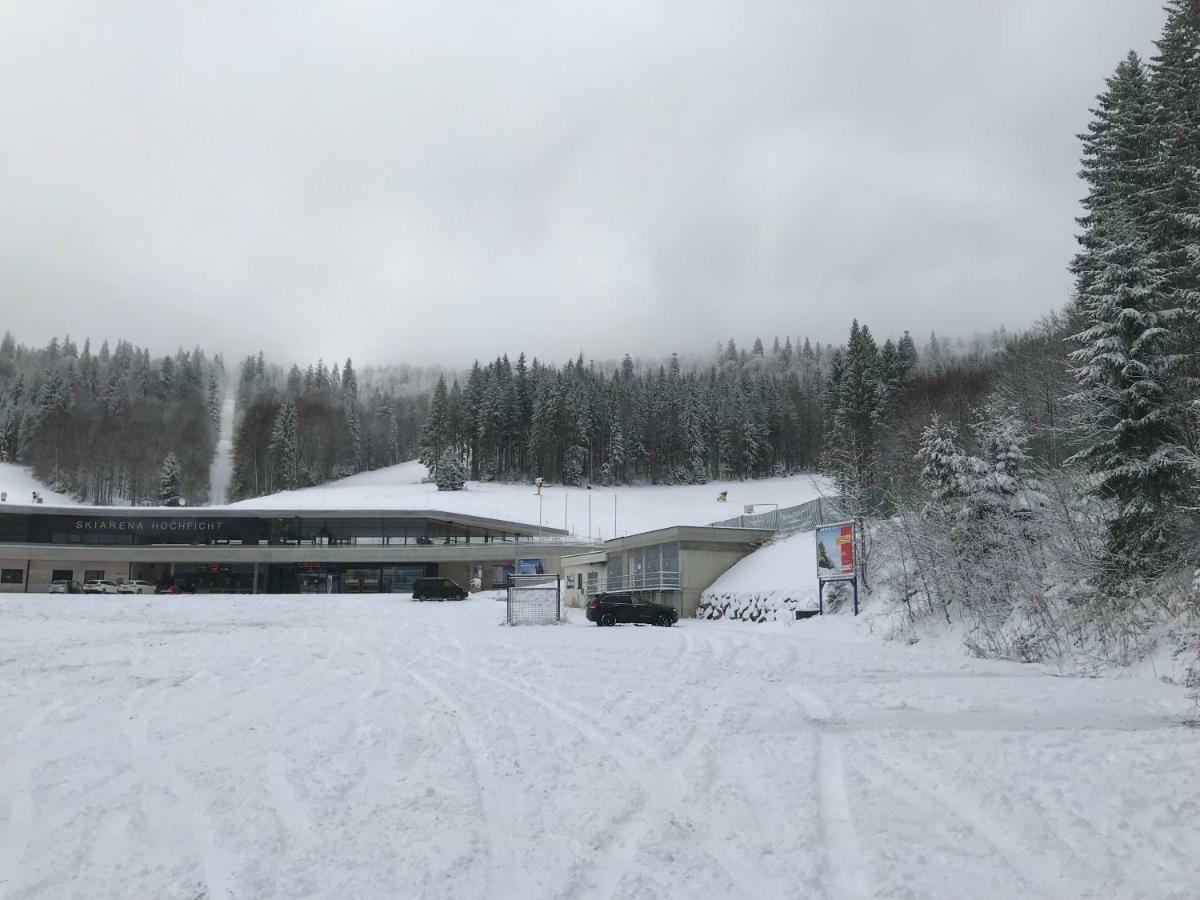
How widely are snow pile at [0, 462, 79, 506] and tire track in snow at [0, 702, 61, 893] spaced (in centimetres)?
11408

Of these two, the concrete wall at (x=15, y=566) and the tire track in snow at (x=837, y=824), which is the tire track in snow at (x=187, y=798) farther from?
the concrete wall at (x=15, y=566)

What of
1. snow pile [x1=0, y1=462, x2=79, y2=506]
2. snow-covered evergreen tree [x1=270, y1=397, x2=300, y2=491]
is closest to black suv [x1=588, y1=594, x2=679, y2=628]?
snow-covered evergreen tree [x1=270, y1=397, x2=300, y2=491]

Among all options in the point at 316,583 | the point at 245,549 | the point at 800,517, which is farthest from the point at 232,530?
the point at 800,517

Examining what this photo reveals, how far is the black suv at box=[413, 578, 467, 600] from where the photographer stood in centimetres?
4894

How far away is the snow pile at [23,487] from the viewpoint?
104 m

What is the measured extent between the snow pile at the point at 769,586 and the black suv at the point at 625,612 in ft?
11.6

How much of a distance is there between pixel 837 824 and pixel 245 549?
78204 mm

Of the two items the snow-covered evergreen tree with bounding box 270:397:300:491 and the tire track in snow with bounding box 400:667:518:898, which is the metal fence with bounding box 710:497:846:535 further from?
the snow-covered evergreen tree with bounding box 270:397:300:491

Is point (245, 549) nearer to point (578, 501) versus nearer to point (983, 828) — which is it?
point (578, 501)

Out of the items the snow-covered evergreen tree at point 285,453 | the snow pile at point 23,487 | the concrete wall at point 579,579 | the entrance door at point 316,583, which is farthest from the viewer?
the snow-covered evergreen tree at point 285,453

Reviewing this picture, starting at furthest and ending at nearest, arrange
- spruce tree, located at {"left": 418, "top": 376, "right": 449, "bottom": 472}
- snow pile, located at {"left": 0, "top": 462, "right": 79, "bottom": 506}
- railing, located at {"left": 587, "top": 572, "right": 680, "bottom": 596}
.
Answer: spruce tree, located at {"left": 418, "top": 376, "right": 449, "bottom": 472} → snow pile, located at {"left": 0, "top": 462, "right": 79, "bottom": 506} → railing, located at {"left": 587, "top": 572, "right": 680, "bottom": 596}

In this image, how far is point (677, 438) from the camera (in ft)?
365

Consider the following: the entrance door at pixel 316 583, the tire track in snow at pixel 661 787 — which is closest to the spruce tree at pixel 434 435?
the entrance door at pixel 316 583

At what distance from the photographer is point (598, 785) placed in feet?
22.0
